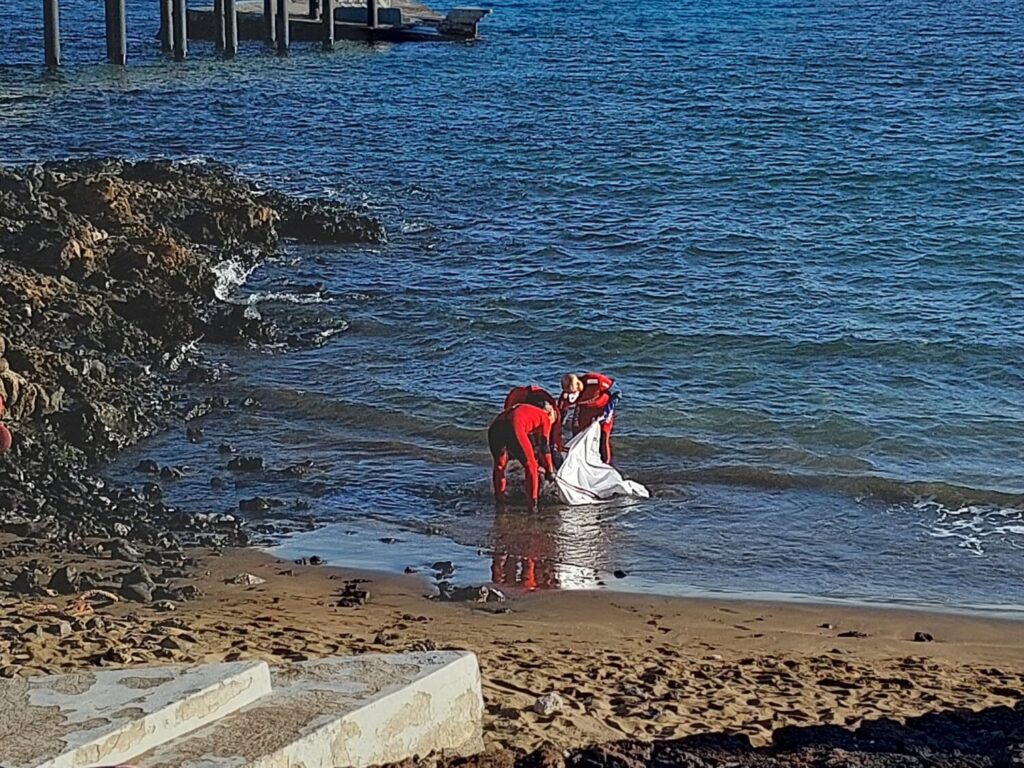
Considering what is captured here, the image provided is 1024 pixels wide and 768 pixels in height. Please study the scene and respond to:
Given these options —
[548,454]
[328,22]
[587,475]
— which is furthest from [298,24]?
[548,454]

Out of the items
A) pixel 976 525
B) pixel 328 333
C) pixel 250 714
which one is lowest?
pixel 976 525

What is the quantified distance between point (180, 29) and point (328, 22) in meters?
5.21

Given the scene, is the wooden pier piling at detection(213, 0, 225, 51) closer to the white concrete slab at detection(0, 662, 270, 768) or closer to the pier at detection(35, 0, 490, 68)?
the pier at detection(35, 0, 490, 68)

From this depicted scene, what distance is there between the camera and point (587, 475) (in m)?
14.4

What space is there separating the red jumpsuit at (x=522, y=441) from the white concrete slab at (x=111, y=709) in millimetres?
6537

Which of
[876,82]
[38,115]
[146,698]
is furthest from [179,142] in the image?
[146,698]

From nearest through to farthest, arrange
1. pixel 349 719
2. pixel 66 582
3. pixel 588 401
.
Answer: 1. pixel 349 719
2. pixel 66 582
3. pixel 588 401

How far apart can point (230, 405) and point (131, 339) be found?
75.2 inches

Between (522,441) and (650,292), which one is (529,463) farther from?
(650,292)

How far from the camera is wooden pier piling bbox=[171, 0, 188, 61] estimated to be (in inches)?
1690

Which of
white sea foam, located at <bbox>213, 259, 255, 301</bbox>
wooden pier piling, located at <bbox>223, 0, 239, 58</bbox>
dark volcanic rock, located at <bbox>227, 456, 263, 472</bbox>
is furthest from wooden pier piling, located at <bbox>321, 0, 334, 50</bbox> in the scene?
dark volcanic rock, located at <bbox>227, 456, 263, 472</bbox>

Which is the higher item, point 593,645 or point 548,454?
point 548,454

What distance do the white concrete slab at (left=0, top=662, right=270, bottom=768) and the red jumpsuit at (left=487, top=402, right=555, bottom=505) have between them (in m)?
6.54

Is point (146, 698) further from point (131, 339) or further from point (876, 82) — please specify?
point (876, 82)
